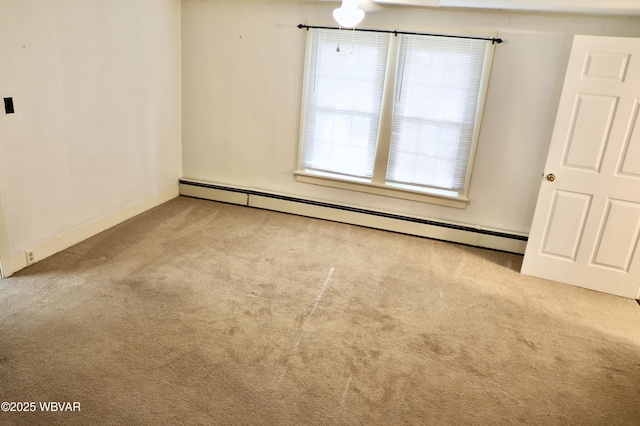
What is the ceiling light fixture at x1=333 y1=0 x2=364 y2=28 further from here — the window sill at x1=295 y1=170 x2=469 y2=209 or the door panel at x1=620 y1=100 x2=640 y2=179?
the door panel at x1=620 y1=100 x2=640 y2=179

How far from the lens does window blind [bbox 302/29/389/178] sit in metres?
4.34

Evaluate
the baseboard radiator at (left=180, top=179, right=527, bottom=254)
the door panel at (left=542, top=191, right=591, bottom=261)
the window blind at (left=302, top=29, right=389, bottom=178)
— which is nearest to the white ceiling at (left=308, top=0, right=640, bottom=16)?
the window blind at (left=302, top=29, right=389, bottom=178)

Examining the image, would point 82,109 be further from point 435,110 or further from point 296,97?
point 435,110

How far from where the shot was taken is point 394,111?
4387 millimetres

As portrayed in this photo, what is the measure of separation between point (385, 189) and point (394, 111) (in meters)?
0.81

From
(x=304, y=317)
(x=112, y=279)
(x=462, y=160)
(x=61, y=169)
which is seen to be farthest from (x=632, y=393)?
(x=61, y=169)

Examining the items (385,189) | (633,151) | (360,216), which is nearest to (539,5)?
A: (633,151)

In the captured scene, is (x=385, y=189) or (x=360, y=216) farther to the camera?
(x=360, y=216)

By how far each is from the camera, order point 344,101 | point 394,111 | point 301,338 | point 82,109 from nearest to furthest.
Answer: point 301,338
point 82,109
point 394,111
point 344,101

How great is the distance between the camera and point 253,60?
4.68m

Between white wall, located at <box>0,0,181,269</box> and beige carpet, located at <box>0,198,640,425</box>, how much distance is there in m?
0.42

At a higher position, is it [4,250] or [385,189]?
[385,189]

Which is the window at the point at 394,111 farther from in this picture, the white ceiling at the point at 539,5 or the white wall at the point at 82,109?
the white wall at the point at 82,109

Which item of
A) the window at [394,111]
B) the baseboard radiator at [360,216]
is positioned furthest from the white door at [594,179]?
the window at [394,111]
